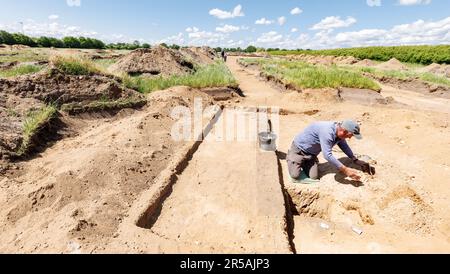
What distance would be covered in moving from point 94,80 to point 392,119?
757cm

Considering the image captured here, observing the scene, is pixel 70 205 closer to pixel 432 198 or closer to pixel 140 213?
pixel 140 213

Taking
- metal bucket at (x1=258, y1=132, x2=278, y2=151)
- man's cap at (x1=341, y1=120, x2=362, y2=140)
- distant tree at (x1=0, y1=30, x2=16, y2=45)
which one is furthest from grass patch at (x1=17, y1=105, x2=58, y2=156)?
distant tree at (x1=0, y1=30, x2=16, y2=45)

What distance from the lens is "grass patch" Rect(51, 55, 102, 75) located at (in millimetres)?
8160

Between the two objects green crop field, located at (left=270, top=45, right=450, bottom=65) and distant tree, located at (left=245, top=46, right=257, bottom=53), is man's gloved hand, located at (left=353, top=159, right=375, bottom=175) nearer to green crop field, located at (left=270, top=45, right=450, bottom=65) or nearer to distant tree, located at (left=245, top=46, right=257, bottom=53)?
green crop field, located at (left=270, top=45, right=450, bottom=65)

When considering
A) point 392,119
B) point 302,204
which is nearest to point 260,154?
point 302,204

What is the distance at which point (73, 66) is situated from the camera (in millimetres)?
8398

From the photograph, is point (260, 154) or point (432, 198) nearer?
point (432, 198)

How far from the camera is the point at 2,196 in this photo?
143 inches

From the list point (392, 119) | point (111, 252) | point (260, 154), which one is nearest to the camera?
point (111, 252)

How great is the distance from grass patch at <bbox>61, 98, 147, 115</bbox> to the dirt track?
125cm

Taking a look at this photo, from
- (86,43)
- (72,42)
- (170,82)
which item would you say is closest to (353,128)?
(170,82)

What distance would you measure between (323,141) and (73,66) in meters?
7.13

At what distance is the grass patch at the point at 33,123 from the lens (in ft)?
15.8

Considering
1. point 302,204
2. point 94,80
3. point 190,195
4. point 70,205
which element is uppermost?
point 94,80
